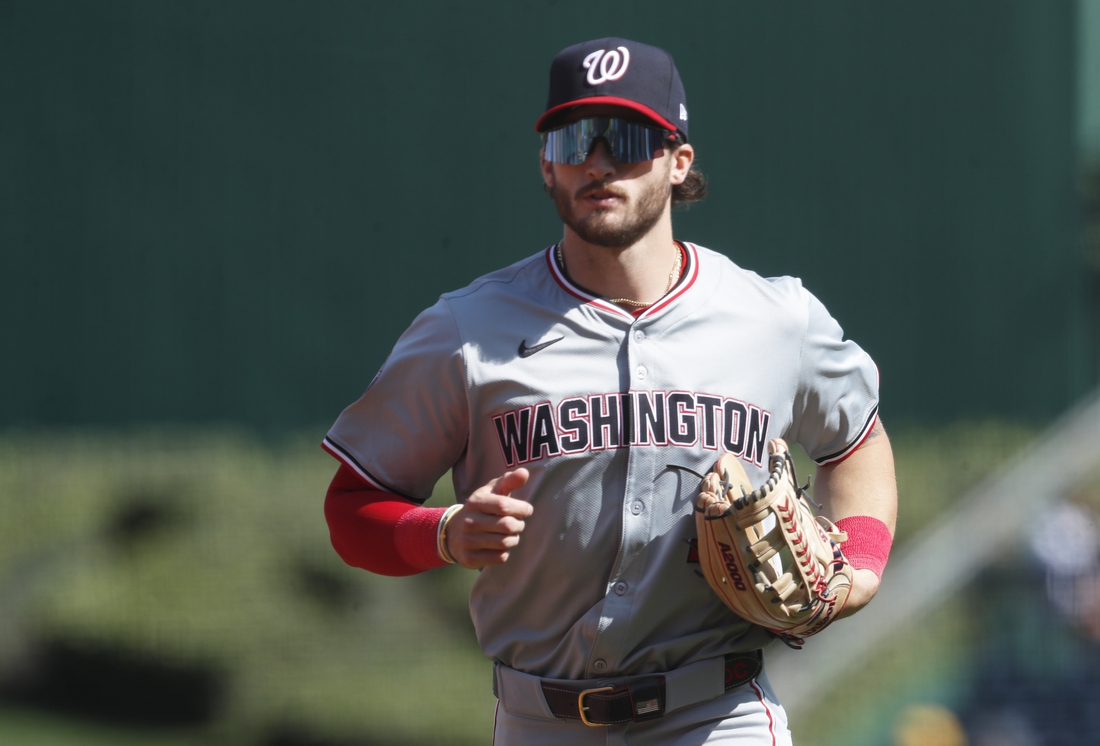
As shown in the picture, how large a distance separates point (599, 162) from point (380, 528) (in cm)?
75

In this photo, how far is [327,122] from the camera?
3.88m

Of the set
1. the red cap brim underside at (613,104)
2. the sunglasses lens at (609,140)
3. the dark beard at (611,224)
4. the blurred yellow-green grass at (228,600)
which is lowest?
Result: the blurred yellow-green grass at (228,600)

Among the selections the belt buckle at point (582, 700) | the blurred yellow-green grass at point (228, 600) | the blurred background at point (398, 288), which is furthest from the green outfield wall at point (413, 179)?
the belt buckle at point (582, 700)

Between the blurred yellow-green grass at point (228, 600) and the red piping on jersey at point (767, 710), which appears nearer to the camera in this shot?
the red piping on jersey at point (767, 710)

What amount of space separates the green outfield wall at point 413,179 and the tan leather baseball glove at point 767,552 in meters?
2.14

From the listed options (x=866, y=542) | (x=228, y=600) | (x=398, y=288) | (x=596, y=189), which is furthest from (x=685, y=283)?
(x=228, y=600)

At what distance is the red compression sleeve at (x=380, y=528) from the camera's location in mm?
1903

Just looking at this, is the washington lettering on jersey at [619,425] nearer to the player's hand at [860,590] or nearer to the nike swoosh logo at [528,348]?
the nike swoosh logo at [528,348]

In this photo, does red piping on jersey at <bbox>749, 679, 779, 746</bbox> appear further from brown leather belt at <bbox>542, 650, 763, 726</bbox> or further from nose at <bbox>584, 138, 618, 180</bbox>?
nose at <bbox>584, 138, 618, 180</bbox>

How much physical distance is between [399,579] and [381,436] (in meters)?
1.89

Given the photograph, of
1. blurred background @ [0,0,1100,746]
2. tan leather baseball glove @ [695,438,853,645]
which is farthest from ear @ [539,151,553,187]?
blurred background @ [0,0,1100,746]

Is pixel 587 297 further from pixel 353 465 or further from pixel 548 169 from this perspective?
pixel 353 465

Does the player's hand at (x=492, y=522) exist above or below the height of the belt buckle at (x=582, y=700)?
above

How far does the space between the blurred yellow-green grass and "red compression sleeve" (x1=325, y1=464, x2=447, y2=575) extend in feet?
5.86
